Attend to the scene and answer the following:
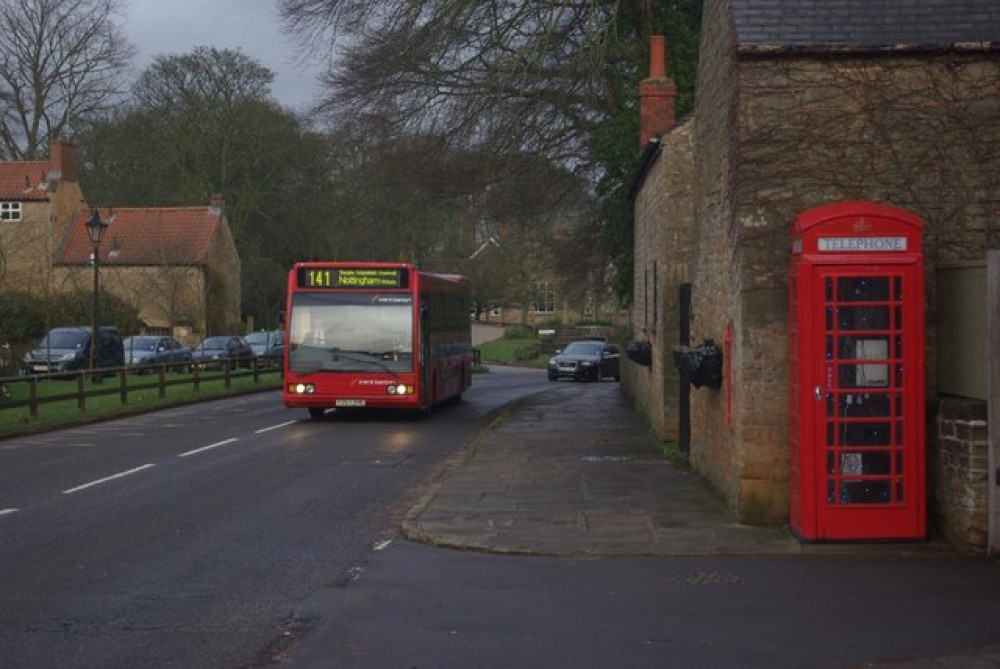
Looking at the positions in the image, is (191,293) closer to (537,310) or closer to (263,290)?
(263,290)

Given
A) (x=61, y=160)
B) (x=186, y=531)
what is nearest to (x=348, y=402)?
(x=186, y=531)

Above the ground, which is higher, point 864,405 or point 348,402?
point 864,405

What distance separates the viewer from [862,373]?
9.16 m

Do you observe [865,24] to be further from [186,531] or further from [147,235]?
[147,235]

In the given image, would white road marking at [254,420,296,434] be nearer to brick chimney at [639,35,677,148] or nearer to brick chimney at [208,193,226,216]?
brick chimney at [639,35,677,148]

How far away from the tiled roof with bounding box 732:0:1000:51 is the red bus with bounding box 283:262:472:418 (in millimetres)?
12496

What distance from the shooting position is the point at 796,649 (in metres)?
6.50

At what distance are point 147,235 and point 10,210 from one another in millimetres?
6611

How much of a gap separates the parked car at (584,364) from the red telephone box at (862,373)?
112 feet

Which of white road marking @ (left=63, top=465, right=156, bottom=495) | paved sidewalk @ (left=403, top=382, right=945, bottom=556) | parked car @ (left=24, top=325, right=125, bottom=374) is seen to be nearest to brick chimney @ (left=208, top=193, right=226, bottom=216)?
parked car @ (left=24, top=325, right=125, bottom=374)

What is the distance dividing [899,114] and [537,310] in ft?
294

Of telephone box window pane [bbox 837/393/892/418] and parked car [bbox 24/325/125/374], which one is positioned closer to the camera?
telephone box window pane [bbox 837/393/892/418]

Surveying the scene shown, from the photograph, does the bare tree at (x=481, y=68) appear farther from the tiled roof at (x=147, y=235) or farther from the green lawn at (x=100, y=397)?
the tiled roof at (x=147, y=235)

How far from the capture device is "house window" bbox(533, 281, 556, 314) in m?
83.9
